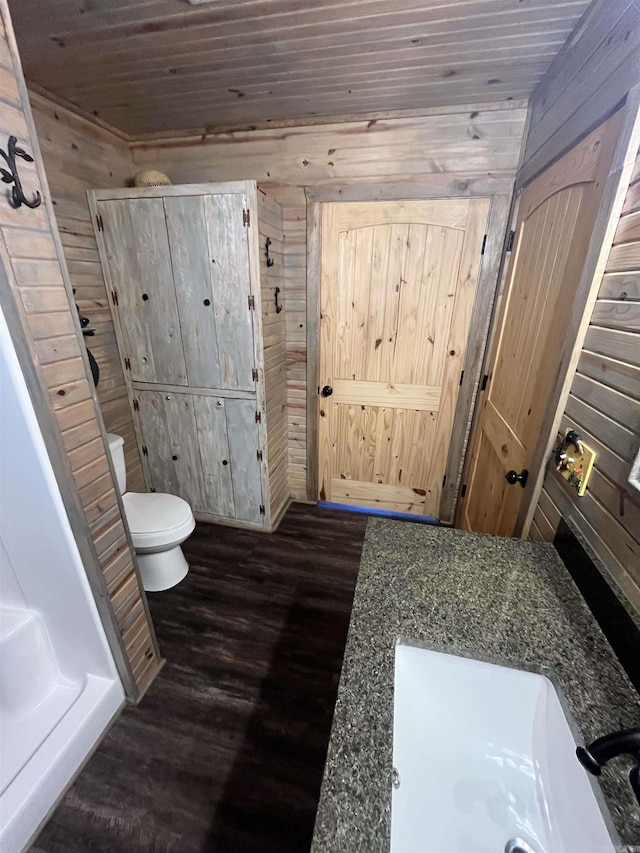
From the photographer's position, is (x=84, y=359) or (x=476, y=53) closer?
(x=84, y=359)

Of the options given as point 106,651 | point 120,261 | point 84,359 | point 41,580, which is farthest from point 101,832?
point 120,261

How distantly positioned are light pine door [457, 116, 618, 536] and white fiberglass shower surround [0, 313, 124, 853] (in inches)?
62.7

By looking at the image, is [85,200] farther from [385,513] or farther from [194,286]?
[385,513]

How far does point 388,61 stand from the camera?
142cm

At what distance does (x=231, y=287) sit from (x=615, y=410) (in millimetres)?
1738

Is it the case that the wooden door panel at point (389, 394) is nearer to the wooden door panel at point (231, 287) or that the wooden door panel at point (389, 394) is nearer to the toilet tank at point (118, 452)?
the wooden door panel at point (231, 287)

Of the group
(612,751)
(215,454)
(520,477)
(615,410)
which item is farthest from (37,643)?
(615,410)

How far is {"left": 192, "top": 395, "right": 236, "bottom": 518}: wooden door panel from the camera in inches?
85.4

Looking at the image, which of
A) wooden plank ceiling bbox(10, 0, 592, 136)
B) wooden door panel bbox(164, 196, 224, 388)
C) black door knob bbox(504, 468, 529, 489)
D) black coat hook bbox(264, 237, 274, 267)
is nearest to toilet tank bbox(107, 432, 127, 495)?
wooden door panel bbox(164, 196, 224, 388)

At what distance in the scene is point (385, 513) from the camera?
2566 mm

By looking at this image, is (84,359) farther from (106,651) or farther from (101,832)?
(101,832)

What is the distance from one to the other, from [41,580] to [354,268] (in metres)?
2.08

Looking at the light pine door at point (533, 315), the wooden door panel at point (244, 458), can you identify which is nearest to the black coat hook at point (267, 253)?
the wooden door panel at point (244, 458)

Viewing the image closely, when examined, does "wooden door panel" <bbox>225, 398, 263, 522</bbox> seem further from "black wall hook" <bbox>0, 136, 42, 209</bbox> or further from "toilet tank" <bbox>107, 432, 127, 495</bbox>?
"black wall hook" <bbox>0, 136, 42, 209</bbox>
